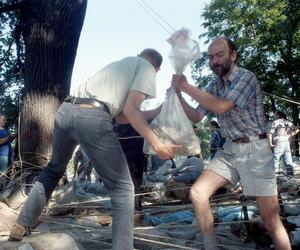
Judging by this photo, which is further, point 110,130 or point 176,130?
point 176,130

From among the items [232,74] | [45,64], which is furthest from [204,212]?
[45,64]

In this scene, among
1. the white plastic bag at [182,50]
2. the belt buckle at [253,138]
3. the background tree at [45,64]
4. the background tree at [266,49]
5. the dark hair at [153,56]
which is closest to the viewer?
the belt buckle at [253,138]

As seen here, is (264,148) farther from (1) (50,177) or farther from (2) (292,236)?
(1) (50,177)

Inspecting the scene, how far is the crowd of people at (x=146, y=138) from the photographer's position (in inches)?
101

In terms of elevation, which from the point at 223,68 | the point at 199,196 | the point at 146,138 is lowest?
the point at 199,196

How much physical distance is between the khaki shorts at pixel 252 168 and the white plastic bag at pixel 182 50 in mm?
700

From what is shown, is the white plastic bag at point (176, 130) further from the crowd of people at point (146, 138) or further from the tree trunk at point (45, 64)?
the tree trunk at point (45, 64)

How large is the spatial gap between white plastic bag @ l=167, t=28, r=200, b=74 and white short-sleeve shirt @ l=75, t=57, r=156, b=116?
1.46 feet

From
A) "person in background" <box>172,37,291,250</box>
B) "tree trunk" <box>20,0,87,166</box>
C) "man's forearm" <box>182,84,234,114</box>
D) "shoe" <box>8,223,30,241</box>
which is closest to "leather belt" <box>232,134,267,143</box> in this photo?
"person in background" <box>172,37,291,250</box>

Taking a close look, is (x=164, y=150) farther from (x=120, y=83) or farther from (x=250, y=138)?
(x=250, y=138)

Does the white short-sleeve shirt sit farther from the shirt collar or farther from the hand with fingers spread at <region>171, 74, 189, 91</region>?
the shirt collar

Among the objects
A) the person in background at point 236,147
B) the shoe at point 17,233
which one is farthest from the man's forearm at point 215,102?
the shoe at point 17,233

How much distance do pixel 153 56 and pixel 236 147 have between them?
113 cm

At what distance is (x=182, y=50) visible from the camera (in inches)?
122
